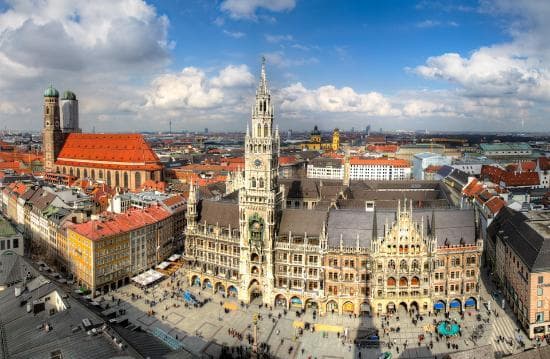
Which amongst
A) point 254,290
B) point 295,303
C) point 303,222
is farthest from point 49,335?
point 303,222

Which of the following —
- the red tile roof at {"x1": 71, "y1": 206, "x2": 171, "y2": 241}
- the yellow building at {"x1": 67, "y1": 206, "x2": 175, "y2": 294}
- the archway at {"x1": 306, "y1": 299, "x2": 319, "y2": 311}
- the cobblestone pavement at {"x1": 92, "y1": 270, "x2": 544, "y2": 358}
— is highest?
the red tile roof at {"x1": 71, "y1": 206, "x2": 171, "y2": 241}

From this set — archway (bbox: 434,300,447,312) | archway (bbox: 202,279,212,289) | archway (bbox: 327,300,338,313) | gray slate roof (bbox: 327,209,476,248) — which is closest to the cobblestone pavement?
archway (bbox: 327,300,338,313)

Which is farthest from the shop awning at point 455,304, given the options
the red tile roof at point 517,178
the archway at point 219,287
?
the red tile roof at point 517,178

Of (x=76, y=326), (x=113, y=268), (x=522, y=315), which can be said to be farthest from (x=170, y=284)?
(x=522, y=315)

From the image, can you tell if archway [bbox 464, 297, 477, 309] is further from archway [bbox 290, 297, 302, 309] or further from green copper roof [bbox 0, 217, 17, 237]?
green copper roof [bbox 0, 217, 17, 237]

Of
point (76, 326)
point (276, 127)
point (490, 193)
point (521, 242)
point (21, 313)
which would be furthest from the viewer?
point (490, 193)

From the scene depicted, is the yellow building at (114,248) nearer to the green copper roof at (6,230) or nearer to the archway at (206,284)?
the green copper roof at (6,230)

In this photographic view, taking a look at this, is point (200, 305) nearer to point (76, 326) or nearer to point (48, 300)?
point (48, 300)
